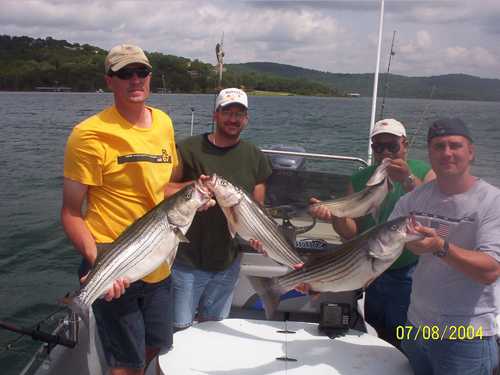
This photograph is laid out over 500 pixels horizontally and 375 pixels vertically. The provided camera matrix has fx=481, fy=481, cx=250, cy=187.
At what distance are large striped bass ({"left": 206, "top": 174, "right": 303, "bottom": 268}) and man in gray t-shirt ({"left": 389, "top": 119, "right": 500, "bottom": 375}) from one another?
1.08 meters

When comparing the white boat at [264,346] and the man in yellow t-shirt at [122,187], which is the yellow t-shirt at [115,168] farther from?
the white boat at [264,346]

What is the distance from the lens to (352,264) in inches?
127

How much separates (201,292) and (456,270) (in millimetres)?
2027

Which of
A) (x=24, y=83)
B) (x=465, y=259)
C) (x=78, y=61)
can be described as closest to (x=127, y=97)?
(x=465, y=259)

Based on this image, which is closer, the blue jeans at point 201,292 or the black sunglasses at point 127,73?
the black sunglasses at point 127,73

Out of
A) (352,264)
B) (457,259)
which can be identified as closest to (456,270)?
(457,259)

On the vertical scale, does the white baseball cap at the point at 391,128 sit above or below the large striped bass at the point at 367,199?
above

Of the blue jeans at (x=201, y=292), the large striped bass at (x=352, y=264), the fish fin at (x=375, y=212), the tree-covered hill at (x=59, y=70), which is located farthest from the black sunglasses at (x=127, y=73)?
the tree-covered hill at (x=59, y=70)

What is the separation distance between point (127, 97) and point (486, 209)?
89.9 inches

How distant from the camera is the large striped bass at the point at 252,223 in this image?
3.46m

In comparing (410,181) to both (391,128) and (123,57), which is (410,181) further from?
(123,57)

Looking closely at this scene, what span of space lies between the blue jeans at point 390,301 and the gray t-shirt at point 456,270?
3.13 ft

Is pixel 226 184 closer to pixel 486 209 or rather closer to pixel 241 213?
pixel 241 213

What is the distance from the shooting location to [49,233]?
11.6m
